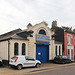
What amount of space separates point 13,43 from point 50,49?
6.87m

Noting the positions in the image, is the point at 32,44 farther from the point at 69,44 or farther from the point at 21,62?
the point at 69,44

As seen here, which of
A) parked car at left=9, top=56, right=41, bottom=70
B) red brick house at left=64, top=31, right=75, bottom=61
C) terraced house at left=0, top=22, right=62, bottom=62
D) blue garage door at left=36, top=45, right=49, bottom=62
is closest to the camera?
parked car at left=9, top=56, right=41, bottom=70

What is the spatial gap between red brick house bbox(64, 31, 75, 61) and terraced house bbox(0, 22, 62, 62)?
315 cm

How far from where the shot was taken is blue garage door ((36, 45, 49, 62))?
55.9 feet

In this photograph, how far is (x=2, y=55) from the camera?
1541 cm

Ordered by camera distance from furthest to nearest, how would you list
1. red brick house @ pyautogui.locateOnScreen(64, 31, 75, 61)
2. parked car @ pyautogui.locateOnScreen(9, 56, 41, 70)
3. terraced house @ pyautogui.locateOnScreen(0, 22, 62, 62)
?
red brick house @ pyautogui.locateOnScreen(64, 31, 75, 61), terraced house @ pyautogui.locateOnScreen(0, 22, 62, 62), parked car @ pyautogui.locateOnScreen(9, 56, 41, 70)

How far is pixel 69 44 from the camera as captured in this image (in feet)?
75.8

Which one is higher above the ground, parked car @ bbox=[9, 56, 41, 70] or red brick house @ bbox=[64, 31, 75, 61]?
red brick house @ bbox=[64, 31, 75, 61]

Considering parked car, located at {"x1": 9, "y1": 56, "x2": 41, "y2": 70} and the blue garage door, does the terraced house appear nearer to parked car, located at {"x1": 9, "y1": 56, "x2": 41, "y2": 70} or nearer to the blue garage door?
the blue garage door

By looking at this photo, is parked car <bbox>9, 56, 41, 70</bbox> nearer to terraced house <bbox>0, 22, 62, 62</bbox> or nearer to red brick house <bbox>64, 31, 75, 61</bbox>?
terraced house <bbox>0, 22, 62, 62</bbox>

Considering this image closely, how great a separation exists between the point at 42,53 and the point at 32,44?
2.66 m

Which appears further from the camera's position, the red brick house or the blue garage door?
the red brick house

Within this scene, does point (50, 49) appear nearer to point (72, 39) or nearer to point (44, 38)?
point (44, 38)

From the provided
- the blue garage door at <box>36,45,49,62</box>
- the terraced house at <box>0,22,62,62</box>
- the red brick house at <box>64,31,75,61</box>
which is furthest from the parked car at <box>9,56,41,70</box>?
the red brick house at <box>64,31,75,61</box>
